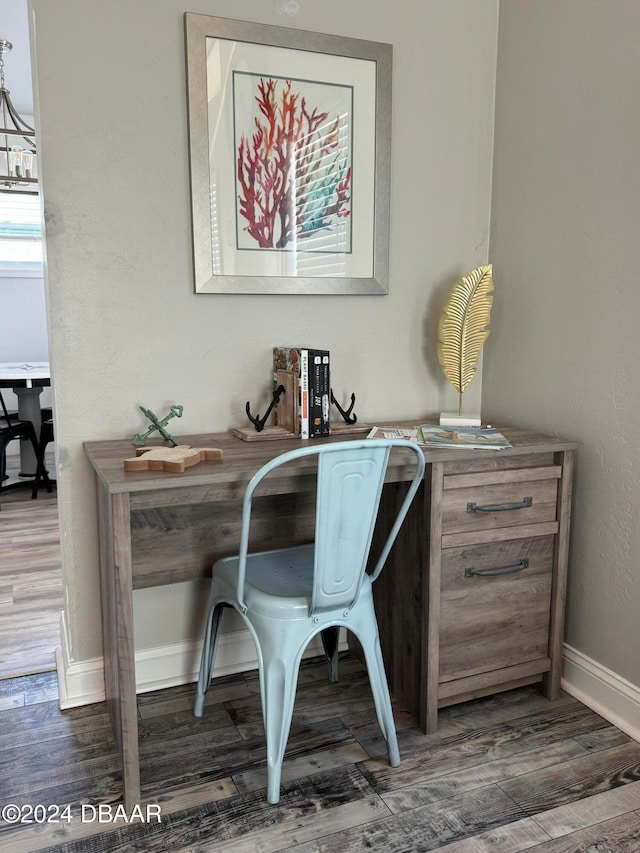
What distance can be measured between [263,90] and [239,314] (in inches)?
26.0

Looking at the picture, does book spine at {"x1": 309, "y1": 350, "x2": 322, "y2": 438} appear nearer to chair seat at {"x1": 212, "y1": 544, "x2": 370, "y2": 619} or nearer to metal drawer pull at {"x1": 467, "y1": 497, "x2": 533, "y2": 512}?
chair seat at {"x1": 212, "y1": 544, "x2": 370, "y2": 619}

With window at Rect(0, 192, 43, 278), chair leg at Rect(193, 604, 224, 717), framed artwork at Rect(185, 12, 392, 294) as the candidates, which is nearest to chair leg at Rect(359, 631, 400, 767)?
chair leg at Rect(193, 604, 224, 717)

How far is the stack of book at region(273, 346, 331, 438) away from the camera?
1.98 m

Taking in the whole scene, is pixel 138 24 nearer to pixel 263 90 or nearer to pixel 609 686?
pixel 263 90

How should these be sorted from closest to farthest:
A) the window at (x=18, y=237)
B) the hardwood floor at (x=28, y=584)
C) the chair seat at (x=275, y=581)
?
the chair seat at (x=275, y=581), the hardwood floor at (x=28, y=584), the window at (x=18, y=237)

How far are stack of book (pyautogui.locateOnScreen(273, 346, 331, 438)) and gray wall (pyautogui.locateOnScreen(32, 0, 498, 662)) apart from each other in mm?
189

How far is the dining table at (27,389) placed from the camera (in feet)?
13.7

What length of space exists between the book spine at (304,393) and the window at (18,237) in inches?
163

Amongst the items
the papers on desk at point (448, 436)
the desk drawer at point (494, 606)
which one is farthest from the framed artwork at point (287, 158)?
the desk drawer at point (494, 606)

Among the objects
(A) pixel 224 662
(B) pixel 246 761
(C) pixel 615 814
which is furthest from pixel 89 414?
(C) pixel 615 814

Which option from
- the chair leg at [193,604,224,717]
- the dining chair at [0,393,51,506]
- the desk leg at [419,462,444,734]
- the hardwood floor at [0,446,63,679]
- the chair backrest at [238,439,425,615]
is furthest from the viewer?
the dining chair at [0,393,51,506]

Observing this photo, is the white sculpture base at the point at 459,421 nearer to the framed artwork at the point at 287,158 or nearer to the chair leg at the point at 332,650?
the framed artwork at the point at 287,158

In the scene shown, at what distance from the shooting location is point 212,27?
1924 mm

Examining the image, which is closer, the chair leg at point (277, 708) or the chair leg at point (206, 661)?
the chair leg at point (277, 708)
